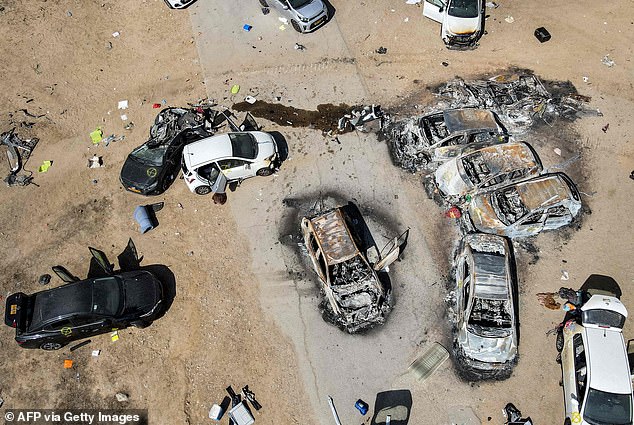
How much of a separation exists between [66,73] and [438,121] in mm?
13702

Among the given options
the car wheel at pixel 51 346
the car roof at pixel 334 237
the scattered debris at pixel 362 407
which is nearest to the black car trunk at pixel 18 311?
the car wheel at pixel 51 346

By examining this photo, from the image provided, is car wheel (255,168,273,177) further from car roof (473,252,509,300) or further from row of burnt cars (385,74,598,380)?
car roof (473,252,509,300)

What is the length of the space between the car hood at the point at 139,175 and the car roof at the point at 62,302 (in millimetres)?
3350

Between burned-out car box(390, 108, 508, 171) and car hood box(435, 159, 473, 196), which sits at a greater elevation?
burned-out car box(390, 108, 508, 171)

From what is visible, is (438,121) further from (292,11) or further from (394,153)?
(292,11)

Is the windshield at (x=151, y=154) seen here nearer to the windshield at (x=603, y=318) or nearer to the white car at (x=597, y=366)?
the white car at (x=597, y=366)

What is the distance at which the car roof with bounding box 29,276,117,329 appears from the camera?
1246cm

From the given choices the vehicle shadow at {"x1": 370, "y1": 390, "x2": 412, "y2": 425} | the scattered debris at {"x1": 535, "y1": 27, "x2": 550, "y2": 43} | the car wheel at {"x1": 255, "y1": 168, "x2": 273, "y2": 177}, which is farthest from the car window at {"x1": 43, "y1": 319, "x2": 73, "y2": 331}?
the scattered debris at {"x1": 535, "y1": 27, "x2": 550, "y2": 43}

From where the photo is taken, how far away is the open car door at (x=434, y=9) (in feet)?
57.9

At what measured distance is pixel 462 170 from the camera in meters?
14.2

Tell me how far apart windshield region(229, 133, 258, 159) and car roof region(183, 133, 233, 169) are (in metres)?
0.17

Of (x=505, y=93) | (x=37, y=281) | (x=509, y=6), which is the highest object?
(x=509, y=6)

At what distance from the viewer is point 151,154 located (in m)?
15.1

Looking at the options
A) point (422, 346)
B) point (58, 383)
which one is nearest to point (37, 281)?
point (58, 383)
